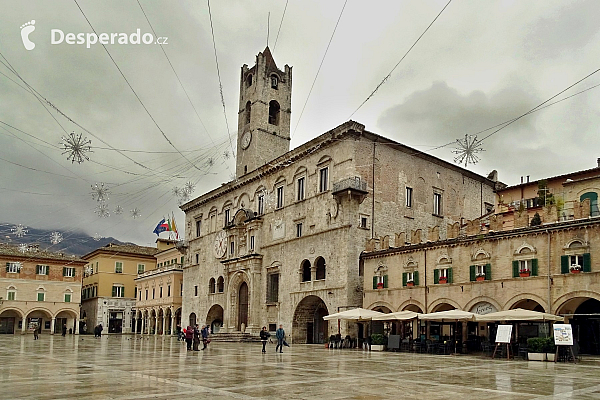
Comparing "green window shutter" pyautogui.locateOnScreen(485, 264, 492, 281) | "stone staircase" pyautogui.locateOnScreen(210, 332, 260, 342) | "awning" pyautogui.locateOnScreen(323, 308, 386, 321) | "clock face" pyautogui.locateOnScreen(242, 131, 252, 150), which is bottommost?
"stone staircase" pyautogui.locateOnScreen(210, 332, 260, 342)

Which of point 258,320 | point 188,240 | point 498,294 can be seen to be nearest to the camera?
point 498,294

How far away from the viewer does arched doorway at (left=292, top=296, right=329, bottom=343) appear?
42844mm

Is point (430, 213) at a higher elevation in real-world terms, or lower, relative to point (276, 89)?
lower

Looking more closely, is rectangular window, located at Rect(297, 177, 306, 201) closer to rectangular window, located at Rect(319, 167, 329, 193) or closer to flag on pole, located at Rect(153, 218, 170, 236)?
rectangular window, located at Rect(319, 167, 329, 193)

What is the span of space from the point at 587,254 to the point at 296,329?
22940 mm

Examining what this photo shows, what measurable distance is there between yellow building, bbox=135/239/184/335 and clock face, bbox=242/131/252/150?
62.3 ft

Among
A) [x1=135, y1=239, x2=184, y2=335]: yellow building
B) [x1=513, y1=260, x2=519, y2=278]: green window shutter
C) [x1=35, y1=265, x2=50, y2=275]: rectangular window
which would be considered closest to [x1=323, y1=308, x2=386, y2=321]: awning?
[x1=513, y1=260, x2=519, y2=278]: green window shutter

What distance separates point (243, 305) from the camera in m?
51.1

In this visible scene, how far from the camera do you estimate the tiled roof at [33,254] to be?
67250mm

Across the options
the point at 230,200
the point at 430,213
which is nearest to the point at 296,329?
the point at 430,213

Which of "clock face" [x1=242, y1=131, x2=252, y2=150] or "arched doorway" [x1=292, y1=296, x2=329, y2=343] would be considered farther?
"clock face" [x1=242, y1=131, x2=252, y2=150]

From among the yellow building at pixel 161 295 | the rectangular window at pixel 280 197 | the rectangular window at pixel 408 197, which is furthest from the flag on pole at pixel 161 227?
the rectangular window at pixel 408 197

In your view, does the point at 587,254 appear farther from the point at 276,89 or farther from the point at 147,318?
the point at 147,318

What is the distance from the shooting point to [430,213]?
44312 mm
